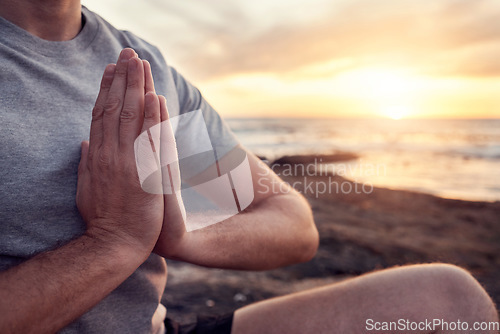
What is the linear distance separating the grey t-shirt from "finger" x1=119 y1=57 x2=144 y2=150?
0.32 meters

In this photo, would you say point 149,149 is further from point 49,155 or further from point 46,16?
point 46,16

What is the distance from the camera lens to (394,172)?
12195mm

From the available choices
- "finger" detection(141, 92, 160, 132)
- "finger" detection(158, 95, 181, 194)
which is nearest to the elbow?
"finger" detection(158, 95, 181, 194)

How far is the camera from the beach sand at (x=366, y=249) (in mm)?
3244

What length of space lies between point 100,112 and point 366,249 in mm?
4279

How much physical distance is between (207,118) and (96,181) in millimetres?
726

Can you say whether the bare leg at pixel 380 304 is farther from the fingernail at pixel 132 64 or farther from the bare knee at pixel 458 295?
the fingernail at pixel 132 64

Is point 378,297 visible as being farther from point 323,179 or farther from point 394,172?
point 394,172

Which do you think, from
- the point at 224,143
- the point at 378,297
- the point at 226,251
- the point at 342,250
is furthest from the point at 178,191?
the point at 342,250

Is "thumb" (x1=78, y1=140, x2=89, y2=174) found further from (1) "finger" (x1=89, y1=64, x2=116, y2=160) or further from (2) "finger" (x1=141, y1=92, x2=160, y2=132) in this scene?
(2) "finger" (x1=141, y1=92, x2=160, y2=132)

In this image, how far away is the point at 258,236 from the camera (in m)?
1.29

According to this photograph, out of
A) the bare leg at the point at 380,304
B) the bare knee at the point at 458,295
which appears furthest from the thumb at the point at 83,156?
the bare knee at the point at 458,295

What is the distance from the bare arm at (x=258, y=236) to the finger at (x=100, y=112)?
25cm

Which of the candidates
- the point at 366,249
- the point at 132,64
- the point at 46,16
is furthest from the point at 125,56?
the point at 366,249
